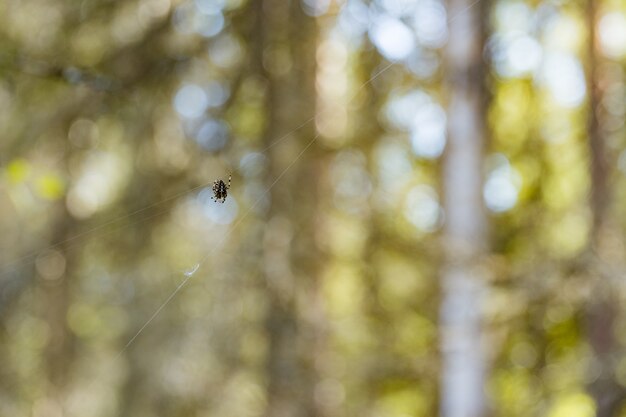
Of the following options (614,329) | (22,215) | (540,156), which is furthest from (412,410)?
(22,215)

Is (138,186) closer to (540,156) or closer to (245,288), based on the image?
(245,288)

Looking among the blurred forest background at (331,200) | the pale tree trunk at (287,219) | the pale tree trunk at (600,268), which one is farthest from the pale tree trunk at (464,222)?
the pale tree trunk at (287,219)

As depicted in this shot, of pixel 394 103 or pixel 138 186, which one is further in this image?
pixel 394 103

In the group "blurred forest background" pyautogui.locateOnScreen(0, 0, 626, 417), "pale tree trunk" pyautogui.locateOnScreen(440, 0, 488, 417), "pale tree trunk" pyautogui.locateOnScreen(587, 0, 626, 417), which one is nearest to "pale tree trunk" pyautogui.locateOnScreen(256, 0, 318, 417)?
"blurred forest background" pyautogui.locateOnScreen(0, 0, 626, 417)

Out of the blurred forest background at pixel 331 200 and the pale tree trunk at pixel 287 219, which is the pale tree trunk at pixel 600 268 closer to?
the blurred forest background at pixel 331 200

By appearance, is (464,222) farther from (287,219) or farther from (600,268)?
(287,219)

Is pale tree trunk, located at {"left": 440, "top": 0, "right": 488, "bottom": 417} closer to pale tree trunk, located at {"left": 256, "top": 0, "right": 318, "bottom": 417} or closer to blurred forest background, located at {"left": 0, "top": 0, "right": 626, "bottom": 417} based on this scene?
blurred forest background, located at {"left": 0, "top": 0, "right": 626, "bottom": 417}
